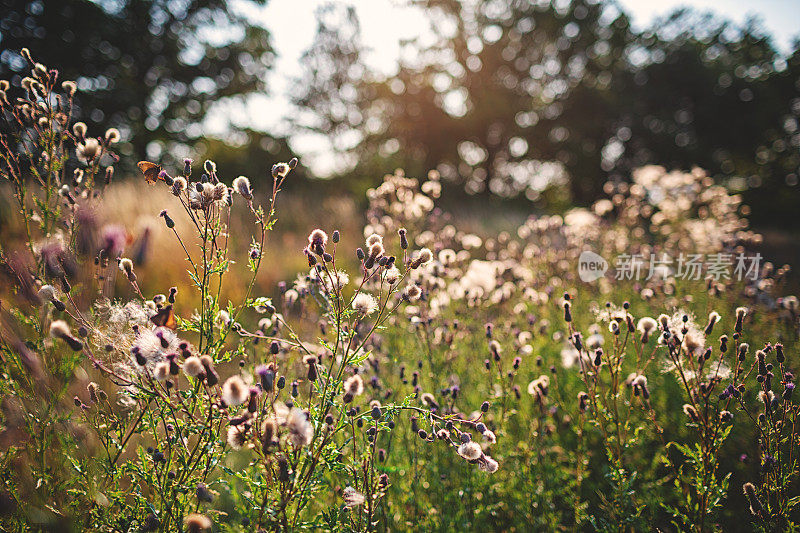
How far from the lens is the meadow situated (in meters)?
1.35

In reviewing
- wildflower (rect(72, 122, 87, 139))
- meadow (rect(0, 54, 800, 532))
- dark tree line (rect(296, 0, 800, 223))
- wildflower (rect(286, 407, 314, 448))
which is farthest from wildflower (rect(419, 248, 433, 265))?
dark tree line (rect(296, 0, 800, 223))

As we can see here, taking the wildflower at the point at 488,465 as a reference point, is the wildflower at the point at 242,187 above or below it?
above

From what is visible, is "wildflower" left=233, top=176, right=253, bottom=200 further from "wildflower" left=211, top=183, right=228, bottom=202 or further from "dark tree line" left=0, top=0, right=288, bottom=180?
"dark tree line" left=0, top=0, right=288, bottom=180

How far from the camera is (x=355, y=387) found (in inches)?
53.1

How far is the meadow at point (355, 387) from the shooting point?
1348mm

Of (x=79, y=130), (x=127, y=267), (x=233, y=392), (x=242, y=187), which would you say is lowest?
(x=233, y=392)

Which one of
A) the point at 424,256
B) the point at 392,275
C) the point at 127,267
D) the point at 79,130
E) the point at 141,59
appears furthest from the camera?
the point at 141,59

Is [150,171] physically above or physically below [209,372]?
above

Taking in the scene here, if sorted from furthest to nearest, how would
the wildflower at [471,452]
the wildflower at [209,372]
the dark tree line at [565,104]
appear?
the dark tree line at [565,104] < the wildflower at [471,452] < the wildflower at [209,372]

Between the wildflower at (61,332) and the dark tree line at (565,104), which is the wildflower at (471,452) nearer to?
the wildflower at (61,332)

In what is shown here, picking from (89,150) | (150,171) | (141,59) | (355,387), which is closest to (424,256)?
(355,387)

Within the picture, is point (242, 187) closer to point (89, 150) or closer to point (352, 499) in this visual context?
point (89, 150)

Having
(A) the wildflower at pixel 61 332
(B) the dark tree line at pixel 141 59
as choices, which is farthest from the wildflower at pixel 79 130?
(B) the dark tree line at pixel 141 59

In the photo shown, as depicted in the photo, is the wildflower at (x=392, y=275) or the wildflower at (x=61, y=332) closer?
the wildflower at (x=61, y=332)
